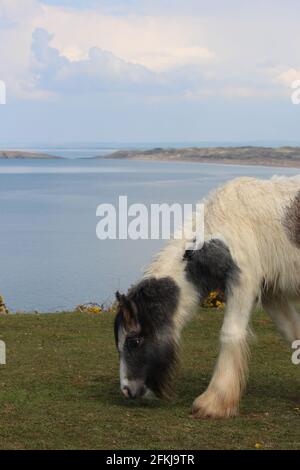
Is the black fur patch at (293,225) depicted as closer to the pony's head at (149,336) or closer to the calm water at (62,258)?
the pony's head at (149,336)

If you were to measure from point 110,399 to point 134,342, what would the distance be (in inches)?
36.7

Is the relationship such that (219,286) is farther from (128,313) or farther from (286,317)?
(286,317)

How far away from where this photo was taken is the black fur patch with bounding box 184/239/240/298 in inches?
298

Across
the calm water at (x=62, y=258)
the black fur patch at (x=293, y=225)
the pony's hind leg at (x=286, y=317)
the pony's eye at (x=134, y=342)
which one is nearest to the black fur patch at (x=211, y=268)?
the black fur patch at (x=293, y=225)

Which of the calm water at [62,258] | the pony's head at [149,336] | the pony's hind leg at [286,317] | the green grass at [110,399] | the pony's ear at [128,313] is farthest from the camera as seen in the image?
the calm water at [62,258]

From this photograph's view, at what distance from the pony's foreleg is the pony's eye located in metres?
0.76

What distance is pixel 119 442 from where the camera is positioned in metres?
6.71

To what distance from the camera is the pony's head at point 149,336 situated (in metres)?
7.66

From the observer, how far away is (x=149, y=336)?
7684 mm

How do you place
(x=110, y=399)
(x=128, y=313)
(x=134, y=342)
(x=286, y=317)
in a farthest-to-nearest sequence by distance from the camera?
(x=286, y=317), (x=110, y=399), (x=134, y=342), (x=128, y=313)

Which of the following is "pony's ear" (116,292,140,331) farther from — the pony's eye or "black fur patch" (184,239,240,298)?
"black fur patch" (184,239,240,298)

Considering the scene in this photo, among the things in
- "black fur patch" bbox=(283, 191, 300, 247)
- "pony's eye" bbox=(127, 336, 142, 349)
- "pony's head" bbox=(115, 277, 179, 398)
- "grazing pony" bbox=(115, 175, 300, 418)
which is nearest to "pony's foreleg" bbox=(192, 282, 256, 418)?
"grazing pony" bbox=(115, 175, 300, 418)

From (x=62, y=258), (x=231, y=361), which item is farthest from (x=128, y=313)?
(x=62, y=258)

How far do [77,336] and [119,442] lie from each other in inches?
203
